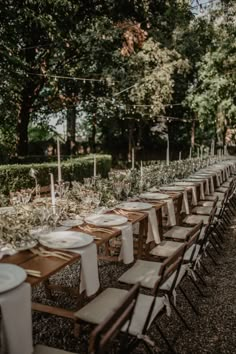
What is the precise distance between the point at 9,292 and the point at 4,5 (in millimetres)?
10568

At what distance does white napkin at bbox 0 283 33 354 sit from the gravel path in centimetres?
106

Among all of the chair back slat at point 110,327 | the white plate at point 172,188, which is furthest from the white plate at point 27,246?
the white plate at point 172,188

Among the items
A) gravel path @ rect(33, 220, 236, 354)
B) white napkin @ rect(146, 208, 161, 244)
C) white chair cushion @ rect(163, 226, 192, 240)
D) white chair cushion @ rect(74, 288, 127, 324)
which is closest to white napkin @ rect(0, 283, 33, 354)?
white chair cushion @ rect(74, 288, 127, 324)

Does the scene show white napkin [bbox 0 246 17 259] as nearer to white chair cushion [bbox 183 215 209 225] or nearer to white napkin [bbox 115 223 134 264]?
→ white napkin [bbox 115 223 134 264]

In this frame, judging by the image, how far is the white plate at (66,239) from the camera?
2930 millimetres

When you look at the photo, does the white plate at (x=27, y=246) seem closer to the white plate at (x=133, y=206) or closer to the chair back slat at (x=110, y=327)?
the chair back slat at (x=110, y=327)

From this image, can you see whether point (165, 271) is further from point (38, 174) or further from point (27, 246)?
point (38, 174)

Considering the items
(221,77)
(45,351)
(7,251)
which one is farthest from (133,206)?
(221,77)

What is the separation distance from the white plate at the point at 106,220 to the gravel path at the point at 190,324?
0.90 metres

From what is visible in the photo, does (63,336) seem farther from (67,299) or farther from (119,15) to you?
(119,15)

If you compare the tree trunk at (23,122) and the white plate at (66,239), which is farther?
the tree trunk at (23,122)

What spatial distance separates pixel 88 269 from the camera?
288 centimetres

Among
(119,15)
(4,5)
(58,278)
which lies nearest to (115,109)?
(119,15)

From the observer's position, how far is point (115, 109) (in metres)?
17.1
